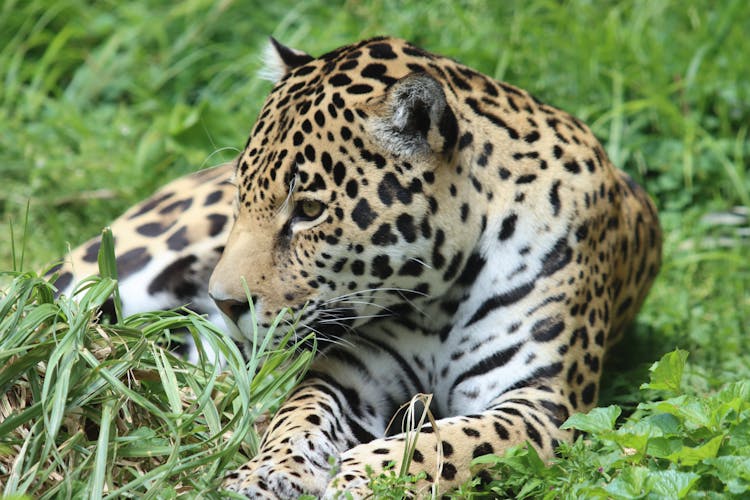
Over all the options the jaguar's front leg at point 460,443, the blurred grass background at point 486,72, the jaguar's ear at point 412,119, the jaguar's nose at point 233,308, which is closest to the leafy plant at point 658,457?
the jaguar's front leg at point 460,443

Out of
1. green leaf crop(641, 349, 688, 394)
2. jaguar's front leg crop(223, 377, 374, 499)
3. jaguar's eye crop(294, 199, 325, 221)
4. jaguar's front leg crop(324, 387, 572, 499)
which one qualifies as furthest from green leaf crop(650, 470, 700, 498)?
jaguar's eye crop(294, 199, 325, 221)

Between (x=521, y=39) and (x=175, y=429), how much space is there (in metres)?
5.69

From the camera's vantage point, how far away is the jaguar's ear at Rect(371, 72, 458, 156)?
4.40m

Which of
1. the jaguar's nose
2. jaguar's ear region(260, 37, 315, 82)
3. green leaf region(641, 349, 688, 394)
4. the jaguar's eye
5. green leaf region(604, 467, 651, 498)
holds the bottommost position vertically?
green leaf region(604, 467, 651, 498)

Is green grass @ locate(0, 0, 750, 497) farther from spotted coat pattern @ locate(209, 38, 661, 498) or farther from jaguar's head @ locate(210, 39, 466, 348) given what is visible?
jaguar's head @ locate(210, 39, 466, 348)

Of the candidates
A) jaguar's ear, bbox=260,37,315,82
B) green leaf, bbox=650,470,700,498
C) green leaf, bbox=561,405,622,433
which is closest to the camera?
green leaf, bbox=650,470,700,498

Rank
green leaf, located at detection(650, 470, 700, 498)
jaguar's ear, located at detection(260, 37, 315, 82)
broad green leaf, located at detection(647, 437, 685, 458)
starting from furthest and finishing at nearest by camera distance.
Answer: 1. jaguar's ear, located at detection(260, 37, 315, 82)
2. broad green leaf, located at detection(647, 437, 685, 458)
3. green leaf, located at detection(650, 470, 700, 498)

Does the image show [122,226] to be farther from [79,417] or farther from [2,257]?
[79,417]

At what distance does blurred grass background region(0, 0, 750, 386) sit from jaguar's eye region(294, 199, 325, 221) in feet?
9.81

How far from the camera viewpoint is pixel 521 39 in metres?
8.63

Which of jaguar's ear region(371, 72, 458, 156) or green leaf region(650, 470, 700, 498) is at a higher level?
jaguar's ear region(371, 72, 458, 156)

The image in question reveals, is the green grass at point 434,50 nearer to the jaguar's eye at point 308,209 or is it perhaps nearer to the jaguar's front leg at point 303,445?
the jaguar's front leg at point 303,445

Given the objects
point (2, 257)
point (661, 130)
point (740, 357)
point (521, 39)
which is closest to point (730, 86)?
point (661, 130)

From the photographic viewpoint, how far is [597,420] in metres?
3.85
